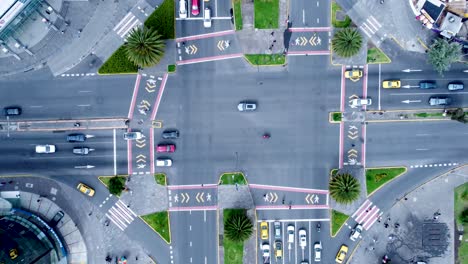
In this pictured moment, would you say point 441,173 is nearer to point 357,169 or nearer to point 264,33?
point 357,169

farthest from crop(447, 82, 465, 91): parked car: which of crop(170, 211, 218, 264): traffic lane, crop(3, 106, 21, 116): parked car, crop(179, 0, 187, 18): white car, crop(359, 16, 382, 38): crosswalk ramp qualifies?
crop(3, 106, 21, 116): parked car

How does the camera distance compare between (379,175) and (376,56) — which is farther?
(379,175)

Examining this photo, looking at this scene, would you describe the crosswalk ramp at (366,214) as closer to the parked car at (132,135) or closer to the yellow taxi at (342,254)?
the yellow taxi at (342,254)

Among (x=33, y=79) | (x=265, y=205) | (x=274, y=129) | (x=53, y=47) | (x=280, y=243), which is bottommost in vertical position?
→ (x=280, y=243)

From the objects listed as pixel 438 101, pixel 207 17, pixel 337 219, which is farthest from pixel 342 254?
pixel 207 17

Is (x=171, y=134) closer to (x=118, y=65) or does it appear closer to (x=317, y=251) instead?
(x=118, y=65)

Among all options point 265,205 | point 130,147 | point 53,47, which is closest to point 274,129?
point 265,205
